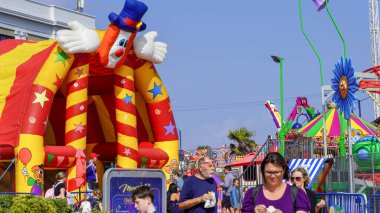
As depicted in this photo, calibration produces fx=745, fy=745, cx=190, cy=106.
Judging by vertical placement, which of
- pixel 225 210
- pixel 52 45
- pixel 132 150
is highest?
pixel 52 45

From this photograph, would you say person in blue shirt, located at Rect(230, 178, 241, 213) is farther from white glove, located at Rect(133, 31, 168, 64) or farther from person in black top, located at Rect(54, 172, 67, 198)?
person in black top, located at Rect(54, 172, 67, 198)

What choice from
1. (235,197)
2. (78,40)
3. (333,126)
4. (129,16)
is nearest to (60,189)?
(78,40)

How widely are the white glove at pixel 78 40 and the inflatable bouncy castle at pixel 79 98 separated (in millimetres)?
25

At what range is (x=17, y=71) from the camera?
18.7 metres

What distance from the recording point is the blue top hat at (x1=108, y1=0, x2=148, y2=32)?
756 inches

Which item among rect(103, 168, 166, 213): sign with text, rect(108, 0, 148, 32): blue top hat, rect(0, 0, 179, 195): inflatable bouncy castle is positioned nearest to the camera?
rect(103, 168, 166, 213): sign with text

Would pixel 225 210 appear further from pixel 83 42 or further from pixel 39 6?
pixel 39 6

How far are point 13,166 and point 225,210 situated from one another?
6498 millimetres

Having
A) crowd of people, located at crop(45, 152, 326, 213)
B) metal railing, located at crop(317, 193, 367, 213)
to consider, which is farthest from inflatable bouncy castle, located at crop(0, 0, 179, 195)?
metal railing, located at crop(317, 193, 367, 213)

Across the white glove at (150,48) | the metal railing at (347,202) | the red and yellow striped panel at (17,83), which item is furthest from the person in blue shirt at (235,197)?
the metal railing at (347,202)

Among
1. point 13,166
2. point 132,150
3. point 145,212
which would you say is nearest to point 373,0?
point 132,150

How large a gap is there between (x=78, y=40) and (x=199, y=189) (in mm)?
10613

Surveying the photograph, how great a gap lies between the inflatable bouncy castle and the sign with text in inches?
266

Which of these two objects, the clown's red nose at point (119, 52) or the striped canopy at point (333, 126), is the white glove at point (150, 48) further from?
the striped canopy at point (333, 126)
